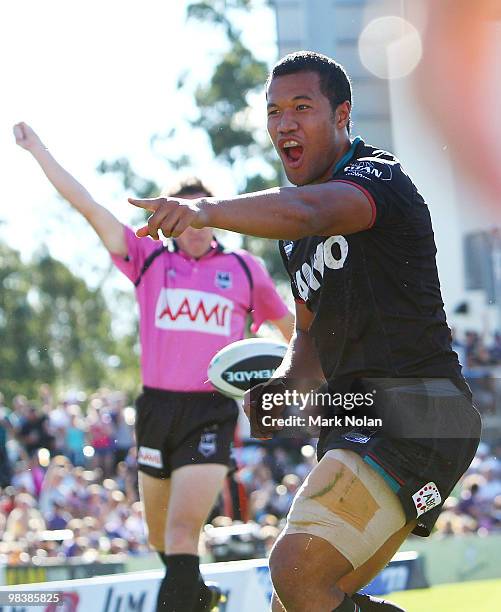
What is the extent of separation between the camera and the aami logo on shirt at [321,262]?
3.96 m

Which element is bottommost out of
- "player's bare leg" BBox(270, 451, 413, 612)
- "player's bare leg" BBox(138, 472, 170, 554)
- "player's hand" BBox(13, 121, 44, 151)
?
"player's bare leg" BBox(138, 472, 170, 554)

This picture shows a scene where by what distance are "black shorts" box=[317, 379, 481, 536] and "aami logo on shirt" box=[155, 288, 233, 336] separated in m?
2.37

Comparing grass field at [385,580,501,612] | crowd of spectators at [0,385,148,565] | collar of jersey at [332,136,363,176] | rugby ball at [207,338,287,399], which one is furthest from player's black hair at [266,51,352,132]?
crowd of spectators at [0,385,148,565]

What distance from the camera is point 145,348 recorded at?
20.8ft

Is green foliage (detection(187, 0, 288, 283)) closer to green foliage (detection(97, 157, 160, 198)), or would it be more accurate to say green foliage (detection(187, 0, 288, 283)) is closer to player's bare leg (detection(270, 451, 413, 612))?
green foliage (detection(97, 157, 160, 198))

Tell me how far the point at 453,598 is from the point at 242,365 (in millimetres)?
3398

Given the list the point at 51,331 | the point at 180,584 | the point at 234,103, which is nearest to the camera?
the point at 180,584

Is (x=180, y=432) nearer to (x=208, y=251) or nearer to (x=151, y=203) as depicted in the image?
(x=208, y=251)

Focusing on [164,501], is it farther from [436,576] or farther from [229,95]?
[229,95]

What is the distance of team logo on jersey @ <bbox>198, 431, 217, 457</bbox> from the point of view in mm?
6145

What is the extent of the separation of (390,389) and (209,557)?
19.8 feet

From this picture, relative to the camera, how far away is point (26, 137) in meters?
6.06

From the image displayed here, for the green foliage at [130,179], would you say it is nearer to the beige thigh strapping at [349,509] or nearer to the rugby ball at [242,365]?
the rugby ball at [242,365]

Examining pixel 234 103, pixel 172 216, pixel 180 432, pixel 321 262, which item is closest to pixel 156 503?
pixel 180 432
